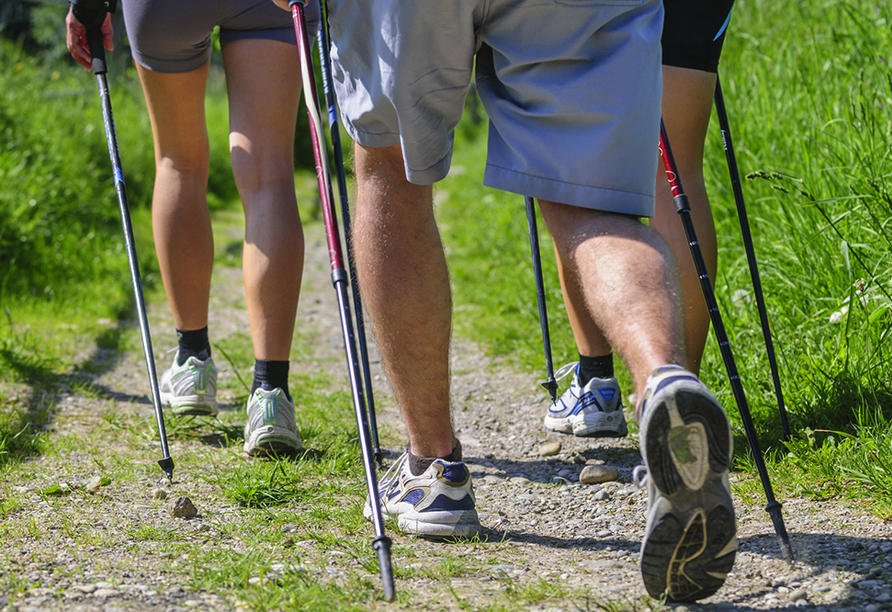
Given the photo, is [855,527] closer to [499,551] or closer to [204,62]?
[499,551]

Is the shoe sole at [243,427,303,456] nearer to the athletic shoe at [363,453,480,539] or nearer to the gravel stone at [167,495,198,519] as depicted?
the gravel stone at [167,495,198,519]

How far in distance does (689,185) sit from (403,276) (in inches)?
36.1

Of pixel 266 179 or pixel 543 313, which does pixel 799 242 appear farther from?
pixel 266 179

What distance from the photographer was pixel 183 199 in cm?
278

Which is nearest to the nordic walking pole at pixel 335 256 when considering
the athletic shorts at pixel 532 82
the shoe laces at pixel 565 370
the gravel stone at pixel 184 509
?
the athletic shorts at pixel 532 82

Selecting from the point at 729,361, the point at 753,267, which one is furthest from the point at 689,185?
the point at 729,361

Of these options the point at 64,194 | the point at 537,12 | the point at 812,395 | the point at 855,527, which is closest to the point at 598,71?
the point at 537,12

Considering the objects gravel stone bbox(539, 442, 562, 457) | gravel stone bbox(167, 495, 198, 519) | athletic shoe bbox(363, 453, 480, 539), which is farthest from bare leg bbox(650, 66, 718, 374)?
gravel stone bbox(167, 495, 198, 519)

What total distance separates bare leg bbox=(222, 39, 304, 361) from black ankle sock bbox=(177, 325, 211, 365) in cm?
34

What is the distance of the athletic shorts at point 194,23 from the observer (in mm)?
2504

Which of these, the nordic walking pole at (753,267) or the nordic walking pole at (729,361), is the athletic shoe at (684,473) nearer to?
the nordic walking pole at (729,361)

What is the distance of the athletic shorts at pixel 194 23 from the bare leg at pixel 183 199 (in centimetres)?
14

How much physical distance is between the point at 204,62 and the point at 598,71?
5.29 feet

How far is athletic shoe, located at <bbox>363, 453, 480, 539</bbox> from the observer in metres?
1.94
